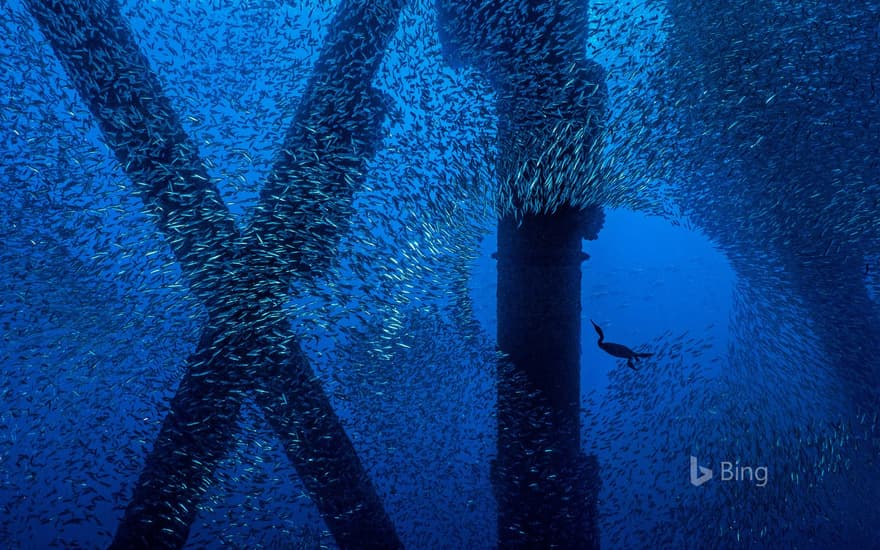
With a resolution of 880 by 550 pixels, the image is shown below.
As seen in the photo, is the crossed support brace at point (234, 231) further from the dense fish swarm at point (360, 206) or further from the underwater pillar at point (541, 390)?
the underwater pillar at point (541, 390)

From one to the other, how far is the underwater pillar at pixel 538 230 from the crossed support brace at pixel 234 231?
69cm

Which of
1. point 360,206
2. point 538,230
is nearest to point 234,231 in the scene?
point 360,206

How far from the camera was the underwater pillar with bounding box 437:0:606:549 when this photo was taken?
2873mm

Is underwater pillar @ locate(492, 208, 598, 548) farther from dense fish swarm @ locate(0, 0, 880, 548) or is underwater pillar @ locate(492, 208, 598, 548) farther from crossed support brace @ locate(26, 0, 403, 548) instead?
crossed support brace @ locate(26, 0, 403, 548)

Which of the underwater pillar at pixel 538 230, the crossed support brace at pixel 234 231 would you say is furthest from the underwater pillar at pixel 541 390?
the crossed support brace at pixel 234 231

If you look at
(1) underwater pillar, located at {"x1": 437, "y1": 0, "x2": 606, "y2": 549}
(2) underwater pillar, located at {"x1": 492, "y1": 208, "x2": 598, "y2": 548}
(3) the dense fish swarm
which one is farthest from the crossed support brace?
(2) underwater pillar, located at {"x1": 492, "y1": 208, "x2": 598, "y2": 548}

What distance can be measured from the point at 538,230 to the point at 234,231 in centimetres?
177

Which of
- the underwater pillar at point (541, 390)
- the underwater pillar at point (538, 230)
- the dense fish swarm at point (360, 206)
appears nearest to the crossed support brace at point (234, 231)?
the dense fish swarm at point (360, 206)

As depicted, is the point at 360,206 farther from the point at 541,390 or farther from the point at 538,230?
the point at 541,390

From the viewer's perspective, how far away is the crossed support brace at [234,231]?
2678mm

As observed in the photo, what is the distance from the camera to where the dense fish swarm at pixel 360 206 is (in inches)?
112

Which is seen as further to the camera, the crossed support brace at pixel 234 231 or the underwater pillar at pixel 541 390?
the underwater pillar at pixel 541 390

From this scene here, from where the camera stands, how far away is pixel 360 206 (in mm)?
3002

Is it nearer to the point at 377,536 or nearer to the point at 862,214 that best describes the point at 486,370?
the point at 377,536
